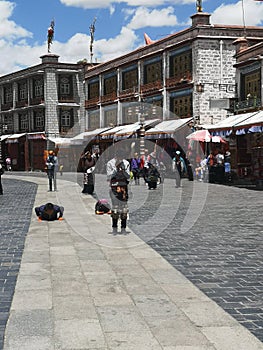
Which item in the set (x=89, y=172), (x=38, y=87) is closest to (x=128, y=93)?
(x=38, y=87)

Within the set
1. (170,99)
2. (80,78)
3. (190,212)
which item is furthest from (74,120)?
(190,212)

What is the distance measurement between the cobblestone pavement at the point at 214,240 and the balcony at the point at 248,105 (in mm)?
8512

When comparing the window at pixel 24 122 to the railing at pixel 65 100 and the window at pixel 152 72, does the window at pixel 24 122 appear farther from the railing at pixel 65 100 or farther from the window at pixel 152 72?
the window at pixel 152 72

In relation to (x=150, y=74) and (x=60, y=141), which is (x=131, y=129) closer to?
(x=150, y=74)

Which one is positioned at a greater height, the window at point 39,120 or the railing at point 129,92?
the railing at point 129,92

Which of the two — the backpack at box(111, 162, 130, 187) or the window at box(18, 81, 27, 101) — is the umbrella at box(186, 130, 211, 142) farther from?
the window at box(18, 81, 27, 101)

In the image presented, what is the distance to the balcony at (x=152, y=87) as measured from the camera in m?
35.9

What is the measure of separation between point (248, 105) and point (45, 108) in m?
27.0

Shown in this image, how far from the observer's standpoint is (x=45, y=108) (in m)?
50.2

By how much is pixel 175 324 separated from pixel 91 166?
46.0ft

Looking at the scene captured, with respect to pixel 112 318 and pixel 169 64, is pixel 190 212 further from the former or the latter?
pixel 169 64

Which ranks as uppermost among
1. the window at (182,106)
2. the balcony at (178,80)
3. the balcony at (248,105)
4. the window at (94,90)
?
the window at (94,90)

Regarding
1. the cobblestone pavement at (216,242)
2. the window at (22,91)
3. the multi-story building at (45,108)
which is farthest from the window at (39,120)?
the cobblestone pavement at (216,242)

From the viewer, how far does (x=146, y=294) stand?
6.09 metres
